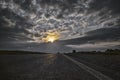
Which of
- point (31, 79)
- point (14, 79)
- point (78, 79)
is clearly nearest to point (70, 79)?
point (78, 79)

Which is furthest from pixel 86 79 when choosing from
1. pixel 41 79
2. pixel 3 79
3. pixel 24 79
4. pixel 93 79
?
pixel 3 79

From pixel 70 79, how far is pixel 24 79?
2464mm

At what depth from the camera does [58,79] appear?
10.2 meters

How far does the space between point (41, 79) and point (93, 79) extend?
2795mm

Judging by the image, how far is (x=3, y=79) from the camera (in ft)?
32.2

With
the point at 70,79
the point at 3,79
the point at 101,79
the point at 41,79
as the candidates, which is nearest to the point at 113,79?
the point at 101,79

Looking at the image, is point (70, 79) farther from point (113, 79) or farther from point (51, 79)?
point (113, 79)

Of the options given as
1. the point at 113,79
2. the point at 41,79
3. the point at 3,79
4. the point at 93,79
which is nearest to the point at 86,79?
the point at 93,79

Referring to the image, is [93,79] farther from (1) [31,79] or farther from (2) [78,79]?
(1) [31,79]

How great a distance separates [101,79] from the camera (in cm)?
1025

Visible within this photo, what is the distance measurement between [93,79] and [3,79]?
475cm

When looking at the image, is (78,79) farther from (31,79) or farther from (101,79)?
(31,79)

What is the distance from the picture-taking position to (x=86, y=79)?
402 inches

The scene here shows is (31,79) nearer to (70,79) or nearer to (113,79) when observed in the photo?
(70,79)
